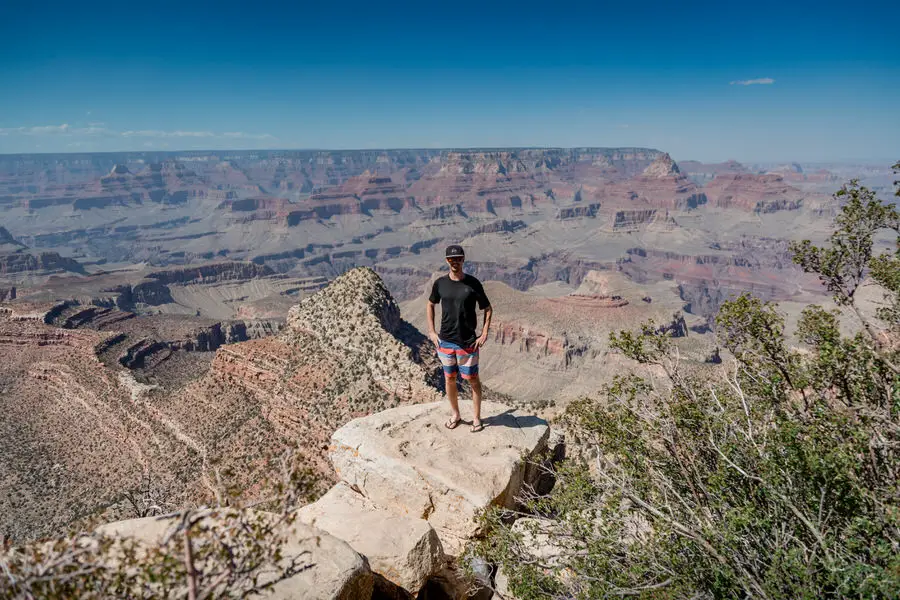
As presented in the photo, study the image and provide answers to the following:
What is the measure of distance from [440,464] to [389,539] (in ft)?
7.86

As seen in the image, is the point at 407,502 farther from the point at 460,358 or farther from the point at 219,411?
the point at 219,411

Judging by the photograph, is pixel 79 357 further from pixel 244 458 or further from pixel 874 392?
pixel 874 392

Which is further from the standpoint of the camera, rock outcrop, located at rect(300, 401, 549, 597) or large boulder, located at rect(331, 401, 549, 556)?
large boulder, located at rect(331, 401, 549, 556)

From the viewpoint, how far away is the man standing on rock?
427 inches

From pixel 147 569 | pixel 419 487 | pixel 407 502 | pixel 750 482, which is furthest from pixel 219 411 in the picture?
pixel 750 482

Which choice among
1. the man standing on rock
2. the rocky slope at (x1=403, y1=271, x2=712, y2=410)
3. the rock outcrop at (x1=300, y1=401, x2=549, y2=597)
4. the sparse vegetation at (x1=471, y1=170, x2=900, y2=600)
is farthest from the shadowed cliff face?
the rocky slope at (x1=403, y1=271, x2=712, y2=410)

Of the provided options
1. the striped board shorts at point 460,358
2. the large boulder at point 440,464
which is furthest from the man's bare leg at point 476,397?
the large boulder at point 440,464

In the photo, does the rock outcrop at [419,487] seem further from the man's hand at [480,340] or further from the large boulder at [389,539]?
the man's hand at [480,340]

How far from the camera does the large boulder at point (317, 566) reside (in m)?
6.43

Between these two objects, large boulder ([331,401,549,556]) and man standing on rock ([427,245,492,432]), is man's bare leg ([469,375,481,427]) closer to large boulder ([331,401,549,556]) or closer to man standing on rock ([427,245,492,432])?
man standing on rock ([427,245,492,432])

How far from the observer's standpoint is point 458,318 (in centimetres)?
1095

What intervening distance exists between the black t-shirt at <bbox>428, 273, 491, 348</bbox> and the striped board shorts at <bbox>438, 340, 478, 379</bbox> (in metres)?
0.13

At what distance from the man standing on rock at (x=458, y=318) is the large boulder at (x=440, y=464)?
147 centimetres

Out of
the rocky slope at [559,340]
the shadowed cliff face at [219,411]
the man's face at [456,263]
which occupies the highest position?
the man's face at [456,263]
